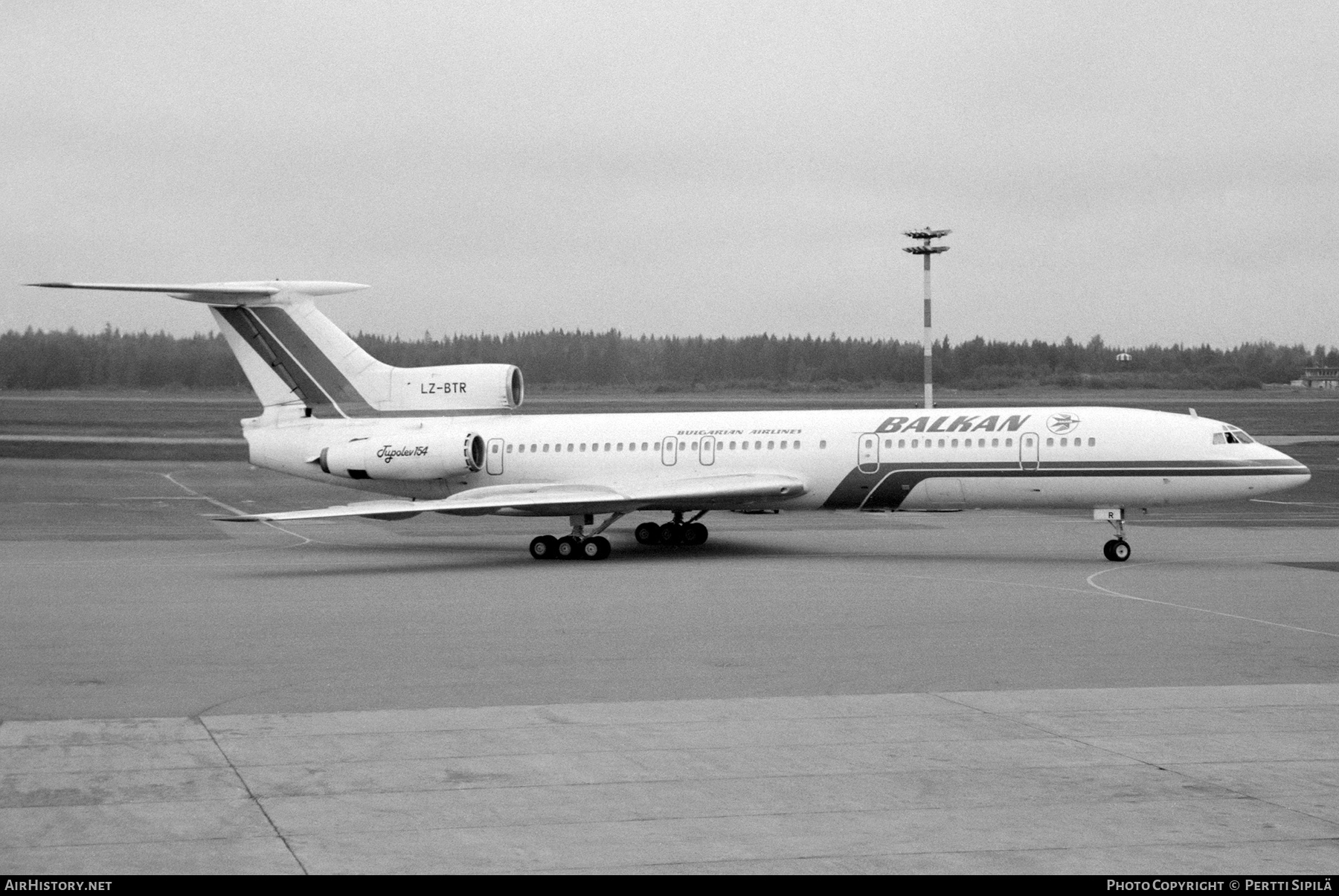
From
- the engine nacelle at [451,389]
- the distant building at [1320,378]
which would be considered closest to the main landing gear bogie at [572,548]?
the engine nacelle at [451,389]

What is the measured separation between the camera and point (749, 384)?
7462cm

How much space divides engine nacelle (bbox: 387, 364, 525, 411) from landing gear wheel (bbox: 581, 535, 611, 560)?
213 inches

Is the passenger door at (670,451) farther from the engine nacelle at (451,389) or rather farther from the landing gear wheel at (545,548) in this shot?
the engine nacelle at (451,389)

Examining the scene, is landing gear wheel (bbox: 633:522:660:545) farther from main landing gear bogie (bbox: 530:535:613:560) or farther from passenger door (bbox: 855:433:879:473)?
passenger door (bbox: 855:433:879:473)

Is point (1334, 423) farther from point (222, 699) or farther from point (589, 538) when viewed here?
point (222, 699)

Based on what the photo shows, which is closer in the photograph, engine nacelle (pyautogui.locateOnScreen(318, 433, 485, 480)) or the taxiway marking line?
the taxiway marking line

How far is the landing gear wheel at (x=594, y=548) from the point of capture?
29.2 meters

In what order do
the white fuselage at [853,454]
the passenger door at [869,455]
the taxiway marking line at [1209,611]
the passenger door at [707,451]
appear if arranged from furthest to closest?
the passenger door at [707,451], the passenger door at [869,455], the white fuselage at [853,454], the taxiway marking line at [1209,611]

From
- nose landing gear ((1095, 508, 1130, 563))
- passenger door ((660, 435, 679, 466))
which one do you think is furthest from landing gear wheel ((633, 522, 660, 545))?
nose landing gear ((1095, 508, 1130, 563))

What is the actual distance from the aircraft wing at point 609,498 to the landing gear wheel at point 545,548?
595mm

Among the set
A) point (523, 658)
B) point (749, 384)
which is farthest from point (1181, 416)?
point (749, 384)

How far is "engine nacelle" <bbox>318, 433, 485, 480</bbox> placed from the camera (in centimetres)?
3156

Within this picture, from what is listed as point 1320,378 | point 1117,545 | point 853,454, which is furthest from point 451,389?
point 1320,378
